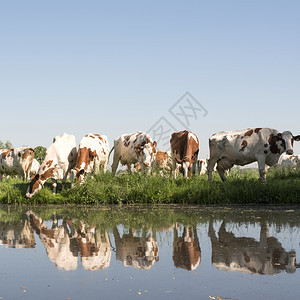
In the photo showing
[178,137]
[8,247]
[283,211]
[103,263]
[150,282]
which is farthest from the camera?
[178,137]

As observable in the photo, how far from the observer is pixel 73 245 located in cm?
696

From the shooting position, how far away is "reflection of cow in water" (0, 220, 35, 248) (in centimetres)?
Answer: 716

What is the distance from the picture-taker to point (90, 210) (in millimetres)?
12289

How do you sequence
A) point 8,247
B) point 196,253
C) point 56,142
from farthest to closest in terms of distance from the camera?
point 56,142 → point 8,247 → point 196,253

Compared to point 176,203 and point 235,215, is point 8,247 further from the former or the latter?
point 176,203

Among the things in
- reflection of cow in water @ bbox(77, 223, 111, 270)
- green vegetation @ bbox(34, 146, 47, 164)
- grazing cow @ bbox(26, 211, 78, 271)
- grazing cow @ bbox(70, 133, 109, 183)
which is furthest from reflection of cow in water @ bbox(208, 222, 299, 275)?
green vegetation @ bbox(34, 146, 47, 164)

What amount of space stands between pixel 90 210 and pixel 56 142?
571 centimetres

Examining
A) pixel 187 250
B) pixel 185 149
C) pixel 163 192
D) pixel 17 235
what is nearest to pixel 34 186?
pixel 163 192

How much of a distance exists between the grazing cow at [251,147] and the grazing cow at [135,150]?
250 cm

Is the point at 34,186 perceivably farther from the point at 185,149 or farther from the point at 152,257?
the point at 152,257

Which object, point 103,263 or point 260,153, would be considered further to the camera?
point 260,153

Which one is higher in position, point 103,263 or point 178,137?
point 178,137

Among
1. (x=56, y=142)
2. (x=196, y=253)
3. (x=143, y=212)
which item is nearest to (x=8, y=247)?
(x=196, y=253)

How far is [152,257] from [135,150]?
39.7 feet
